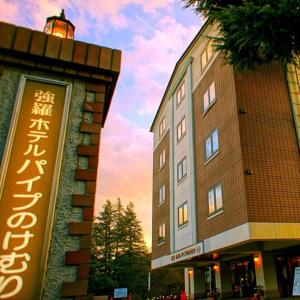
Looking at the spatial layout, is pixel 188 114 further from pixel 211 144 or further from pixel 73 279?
pixel 73 279

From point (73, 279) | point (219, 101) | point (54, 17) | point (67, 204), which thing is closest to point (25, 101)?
point (67, 204)

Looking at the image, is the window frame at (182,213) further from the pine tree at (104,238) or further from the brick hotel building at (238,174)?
the pine tree at (104,238)

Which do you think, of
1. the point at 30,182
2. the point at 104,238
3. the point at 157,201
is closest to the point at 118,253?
the point at 104,238

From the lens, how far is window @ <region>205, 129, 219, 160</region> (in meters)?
17.9

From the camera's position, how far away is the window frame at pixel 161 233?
26.4m

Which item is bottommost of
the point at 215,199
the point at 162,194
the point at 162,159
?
the point at 215,199

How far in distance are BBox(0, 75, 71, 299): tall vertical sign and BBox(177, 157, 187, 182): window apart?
1874 centimetres

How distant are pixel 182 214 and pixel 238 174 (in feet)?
27.0

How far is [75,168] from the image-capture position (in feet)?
14.3

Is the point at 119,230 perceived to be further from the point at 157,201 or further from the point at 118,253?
the point at 157,201

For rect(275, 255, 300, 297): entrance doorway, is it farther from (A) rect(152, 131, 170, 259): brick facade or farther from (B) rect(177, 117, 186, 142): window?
(B) rect(177, 117, 186, 142): window

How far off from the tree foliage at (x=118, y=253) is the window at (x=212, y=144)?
42.0 metres

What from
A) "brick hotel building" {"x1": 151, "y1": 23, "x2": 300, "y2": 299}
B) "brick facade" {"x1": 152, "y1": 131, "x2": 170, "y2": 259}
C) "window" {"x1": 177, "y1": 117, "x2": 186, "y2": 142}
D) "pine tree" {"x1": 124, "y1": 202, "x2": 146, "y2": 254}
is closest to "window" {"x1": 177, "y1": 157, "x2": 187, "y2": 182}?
"brick hotel building" {"x1": 151, "y1": 23, "x2": 300, "y2": 299}

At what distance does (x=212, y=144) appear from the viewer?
18469mm
